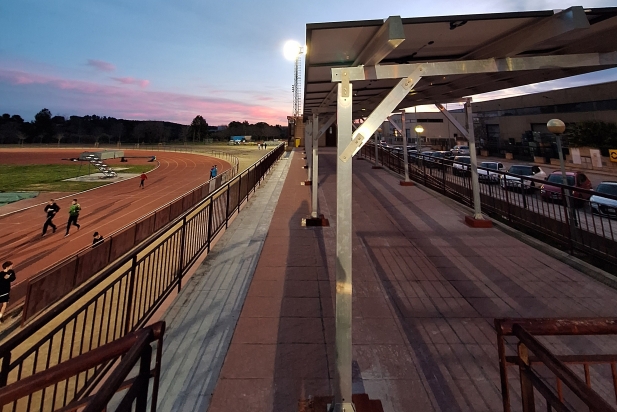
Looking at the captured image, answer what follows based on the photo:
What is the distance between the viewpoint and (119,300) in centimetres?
421

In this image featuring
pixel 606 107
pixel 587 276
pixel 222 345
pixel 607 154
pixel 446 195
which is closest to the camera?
pixel 222 345

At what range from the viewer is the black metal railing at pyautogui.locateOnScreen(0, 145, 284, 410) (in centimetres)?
210

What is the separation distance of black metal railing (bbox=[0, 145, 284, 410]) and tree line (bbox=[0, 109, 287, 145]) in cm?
13507

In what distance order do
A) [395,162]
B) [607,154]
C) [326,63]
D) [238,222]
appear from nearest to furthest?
1. [326,63]
2. [238,222]
3. [395,162]
4. [607,154]

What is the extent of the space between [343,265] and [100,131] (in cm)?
19123

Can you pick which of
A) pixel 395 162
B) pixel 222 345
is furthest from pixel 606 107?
pixel 222 345

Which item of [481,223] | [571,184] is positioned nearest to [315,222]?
[481,223]

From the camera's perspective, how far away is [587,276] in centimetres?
459

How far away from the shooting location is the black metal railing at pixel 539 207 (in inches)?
198

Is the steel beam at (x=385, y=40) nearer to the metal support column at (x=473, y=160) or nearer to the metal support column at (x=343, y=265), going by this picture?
the metal support column at (x=343, y=265)

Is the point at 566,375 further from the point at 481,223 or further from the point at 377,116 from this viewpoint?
the point at 481,223

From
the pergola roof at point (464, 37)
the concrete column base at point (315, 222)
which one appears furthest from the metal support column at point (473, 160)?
the concrete column base at point (315, 222)

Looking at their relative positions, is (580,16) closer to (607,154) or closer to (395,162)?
(395,162)

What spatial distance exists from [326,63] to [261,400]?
3701 millimetres
